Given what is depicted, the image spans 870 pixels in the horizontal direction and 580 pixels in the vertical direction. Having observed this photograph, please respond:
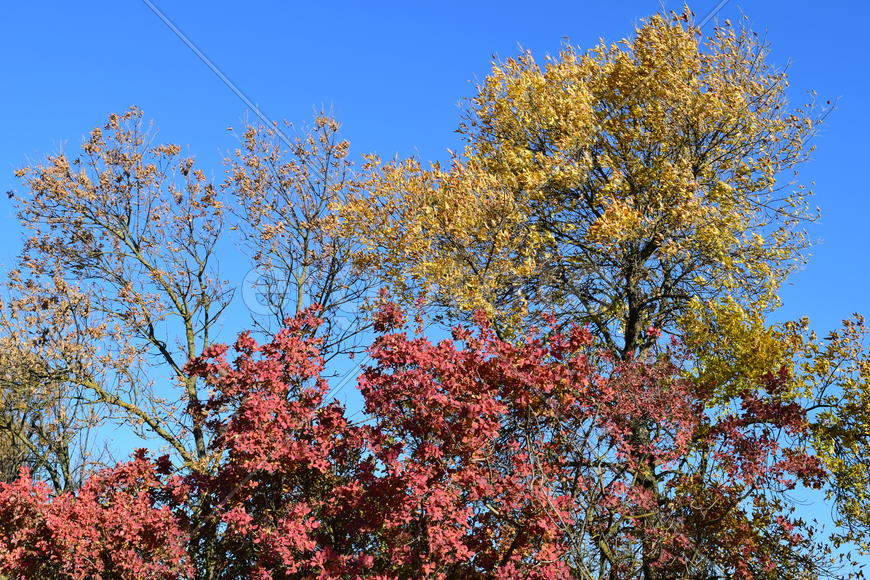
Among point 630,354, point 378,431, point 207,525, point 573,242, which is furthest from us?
point 573,242

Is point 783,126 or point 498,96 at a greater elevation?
point 498,96

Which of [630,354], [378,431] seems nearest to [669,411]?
[630,354]

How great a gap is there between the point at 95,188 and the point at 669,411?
14114 millimetres

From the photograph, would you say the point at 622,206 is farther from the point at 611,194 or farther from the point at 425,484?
the point at 425,484

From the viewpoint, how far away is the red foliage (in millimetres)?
10477

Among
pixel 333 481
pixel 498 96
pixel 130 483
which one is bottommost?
pixel 333 481

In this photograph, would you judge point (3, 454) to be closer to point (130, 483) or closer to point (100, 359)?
point (100, 359)

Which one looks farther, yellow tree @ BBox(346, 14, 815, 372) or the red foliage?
yellow tree @ BBox(346, 14, 815, 372)

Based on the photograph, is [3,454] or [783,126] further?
[3,454]

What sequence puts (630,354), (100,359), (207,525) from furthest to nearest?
(100,359)
(630,354)
(207,525)

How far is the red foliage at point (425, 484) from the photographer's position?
1048cm

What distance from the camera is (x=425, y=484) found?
33.2 feet

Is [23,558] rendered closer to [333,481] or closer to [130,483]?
[130,483]

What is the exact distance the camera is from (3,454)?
24.6 m
